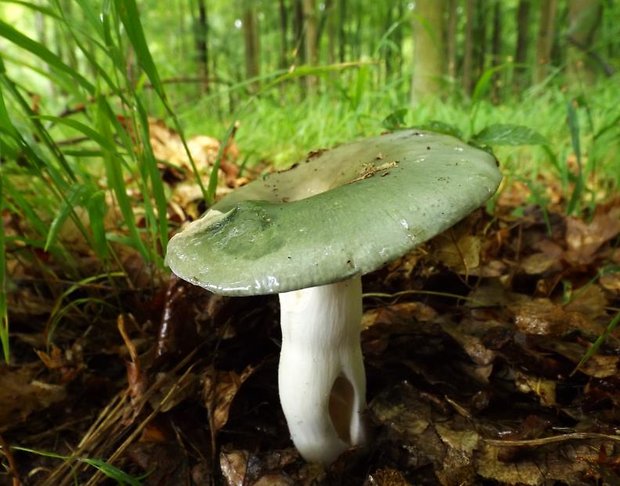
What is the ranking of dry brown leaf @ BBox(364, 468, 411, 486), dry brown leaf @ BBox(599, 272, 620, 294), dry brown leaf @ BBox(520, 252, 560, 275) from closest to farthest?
dry brown leaf @ BBox(364, 468, 411, 486) < dry brown leaf @ BBox(599, 272, 620, 294) < dry brown leaf @ BBox(520, 252, 560, 275)

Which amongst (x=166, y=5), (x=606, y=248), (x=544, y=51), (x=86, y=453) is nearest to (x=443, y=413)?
(x=86, y=453)

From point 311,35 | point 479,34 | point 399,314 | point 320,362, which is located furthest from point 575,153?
point 479,34

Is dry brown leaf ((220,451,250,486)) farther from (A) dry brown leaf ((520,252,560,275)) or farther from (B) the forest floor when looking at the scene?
(A) dry brown leaf ((520,252,560,275))

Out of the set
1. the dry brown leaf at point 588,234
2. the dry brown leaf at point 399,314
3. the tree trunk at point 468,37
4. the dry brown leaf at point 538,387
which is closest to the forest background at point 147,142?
the dry brown leaf at point 588,234

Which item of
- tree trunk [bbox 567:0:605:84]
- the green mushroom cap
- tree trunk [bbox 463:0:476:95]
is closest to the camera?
the green mushroom cap

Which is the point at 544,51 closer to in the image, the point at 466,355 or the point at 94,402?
the point at 466,355

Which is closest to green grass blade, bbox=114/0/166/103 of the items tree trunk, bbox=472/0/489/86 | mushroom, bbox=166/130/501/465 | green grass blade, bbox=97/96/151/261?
green grass blade, bbox=97/96/151/261
